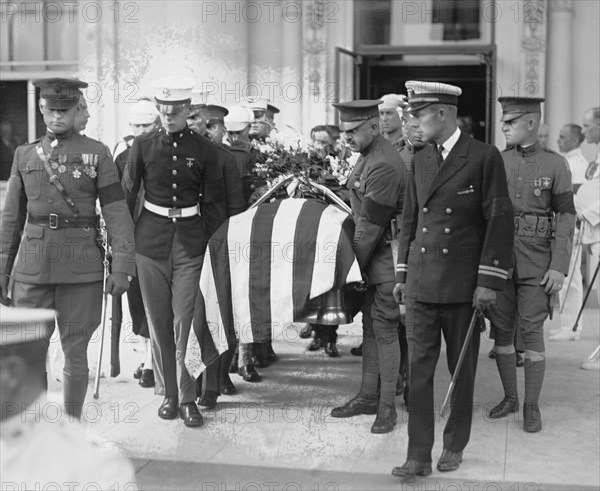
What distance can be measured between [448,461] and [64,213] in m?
2.23

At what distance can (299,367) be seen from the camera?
825cm

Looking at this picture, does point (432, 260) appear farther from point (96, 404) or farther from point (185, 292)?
point (96, 404)

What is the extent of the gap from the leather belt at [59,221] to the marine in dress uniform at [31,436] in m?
3.42

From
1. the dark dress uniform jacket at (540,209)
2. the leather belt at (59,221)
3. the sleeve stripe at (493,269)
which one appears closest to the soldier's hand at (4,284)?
the leather belt at (59,221)

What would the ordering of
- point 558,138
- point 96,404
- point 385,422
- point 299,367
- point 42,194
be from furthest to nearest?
point 558,138 < point 299,367 < point 96,404 < point 385,422 < point 42,194

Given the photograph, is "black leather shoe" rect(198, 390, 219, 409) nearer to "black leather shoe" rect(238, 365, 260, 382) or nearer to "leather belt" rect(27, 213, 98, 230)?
"black leather shoe" rect(238, 365, 260, 382)

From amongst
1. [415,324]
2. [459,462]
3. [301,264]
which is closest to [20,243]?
[301,264]

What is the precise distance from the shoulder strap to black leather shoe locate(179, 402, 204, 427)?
1364mm

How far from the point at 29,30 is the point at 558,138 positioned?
20.4 ft

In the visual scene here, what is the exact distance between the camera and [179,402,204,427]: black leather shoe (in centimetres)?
641

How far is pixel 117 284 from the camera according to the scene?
5812mm

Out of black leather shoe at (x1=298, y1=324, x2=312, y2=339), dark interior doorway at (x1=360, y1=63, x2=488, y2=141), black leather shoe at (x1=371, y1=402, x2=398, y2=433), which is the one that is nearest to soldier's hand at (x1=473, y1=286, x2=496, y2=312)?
black leather shoe at (x1=371, y1=402, x2=398, y2=433)

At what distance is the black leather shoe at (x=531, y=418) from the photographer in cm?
631

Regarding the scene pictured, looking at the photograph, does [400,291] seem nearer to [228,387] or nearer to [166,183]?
[166,183]
